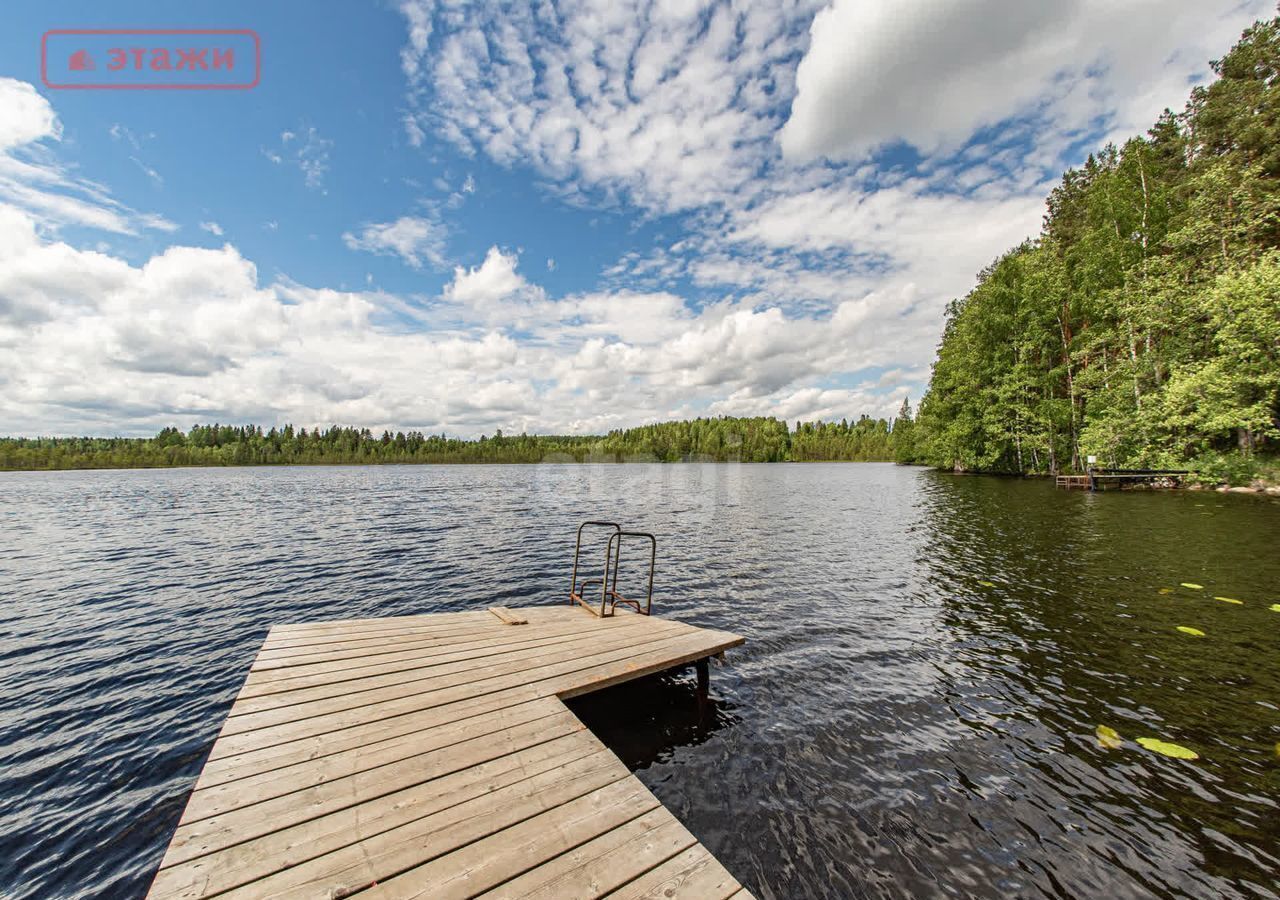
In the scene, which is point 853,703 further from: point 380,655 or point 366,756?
point 380,655

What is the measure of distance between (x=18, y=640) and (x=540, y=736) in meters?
14.0

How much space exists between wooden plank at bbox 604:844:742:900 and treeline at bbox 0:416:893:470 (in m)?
143

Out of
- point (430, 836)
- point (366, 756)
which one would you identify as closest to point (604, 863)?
point (430, 836)

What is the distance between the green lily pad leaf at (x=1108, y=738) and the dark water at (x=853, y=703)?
0.12 metres

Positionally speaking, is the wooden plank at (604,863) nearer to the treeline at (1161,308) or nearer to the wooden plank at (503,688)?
the wooden plank at (503,688)

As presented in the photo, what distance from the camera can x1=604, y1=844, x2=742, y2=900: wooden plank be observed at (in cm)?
266

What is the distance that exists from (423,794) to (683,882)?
2.05 m

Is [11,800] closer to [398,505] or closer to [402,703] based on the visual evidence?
[402,703]

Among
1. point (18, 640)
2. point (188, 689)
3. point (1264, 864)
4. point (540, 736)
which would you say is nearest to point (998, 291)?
point (1264, 864)

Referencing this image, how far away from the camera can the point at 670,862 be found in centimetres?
292

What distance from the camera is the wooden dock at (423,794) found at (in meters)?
2.72

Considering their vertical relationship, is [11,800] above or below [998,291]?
below

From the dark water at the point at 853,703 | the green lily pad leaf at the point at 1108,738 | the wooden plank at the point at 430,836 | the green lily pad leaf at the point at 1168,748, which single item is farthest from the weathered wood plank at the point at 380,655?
the green lily pad leaf at the point at 1168,748

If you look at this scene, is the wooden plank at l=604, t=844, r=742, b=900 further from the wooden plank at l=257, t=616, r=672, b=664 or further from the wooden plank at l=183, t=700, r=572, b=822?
the wooden plank at l=257, t=616, r=672, b=664
